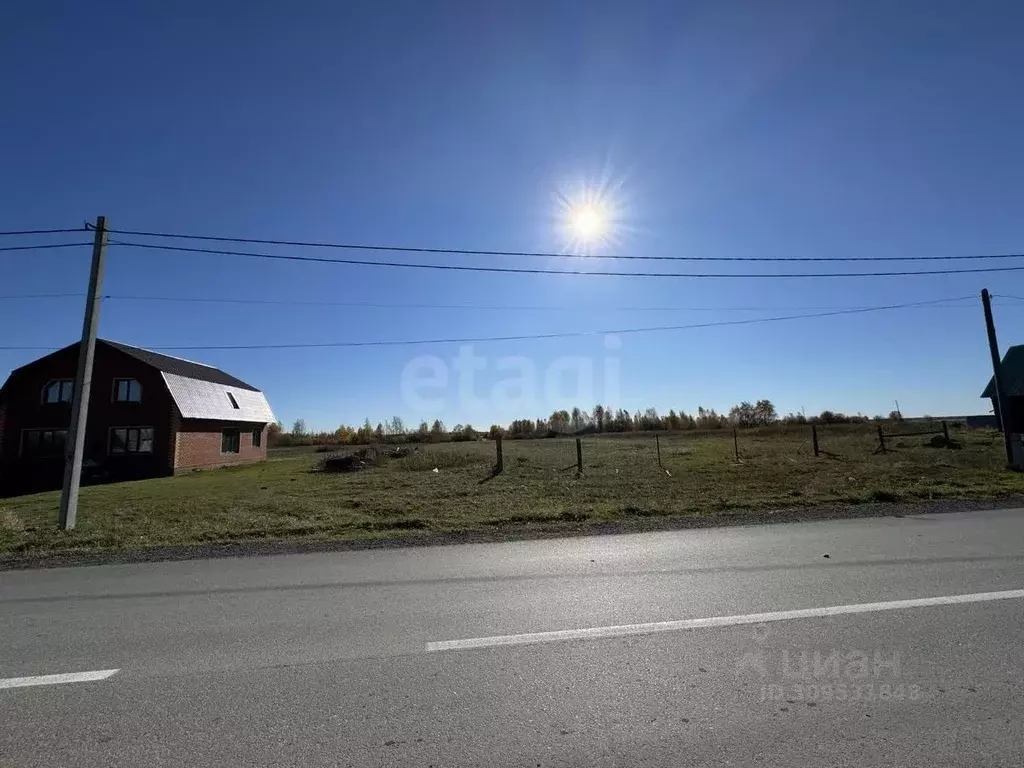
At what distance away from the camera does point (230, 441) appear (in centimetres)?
3597

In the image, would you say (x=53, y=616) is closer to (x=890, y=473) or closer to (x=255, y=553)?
(x=255, y=553)

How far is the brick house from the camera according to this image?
29.1m

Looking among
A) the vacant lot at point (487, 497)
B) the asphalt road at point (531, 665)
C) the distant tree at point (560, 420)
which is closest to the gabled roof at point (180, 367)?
the vacant lot at point (487, 497)

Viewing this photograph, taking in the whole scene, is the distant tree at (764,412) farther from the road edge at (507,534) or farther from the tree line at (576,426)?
the road edge at (507,534)

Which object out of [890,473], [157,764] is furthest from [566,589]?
[890,473]

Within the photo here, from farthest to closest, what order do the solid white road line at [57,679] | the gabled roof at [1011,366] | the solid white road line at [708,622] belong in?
the gabled roof at [1011,366], the solid white road line at [708,622], the solid white road line at [57,679]

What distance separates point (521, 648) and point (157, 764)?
7.52ft

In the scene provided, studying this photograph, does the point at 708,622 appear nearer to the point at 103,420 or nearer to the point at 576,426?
the point at 103,420

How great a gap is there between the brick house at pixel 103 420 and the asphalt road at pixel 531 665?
25.9 m

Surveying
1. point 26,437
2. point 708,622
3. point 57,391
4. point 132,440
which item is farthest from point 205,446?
point 708,622

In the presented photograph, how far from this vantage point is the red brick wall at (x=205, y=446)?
97.3 ft

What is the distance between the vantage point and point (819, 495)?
40.1 feet

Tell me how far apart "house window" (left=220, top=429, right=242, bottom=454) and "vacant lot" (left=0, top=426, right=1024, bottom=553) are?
545 inches

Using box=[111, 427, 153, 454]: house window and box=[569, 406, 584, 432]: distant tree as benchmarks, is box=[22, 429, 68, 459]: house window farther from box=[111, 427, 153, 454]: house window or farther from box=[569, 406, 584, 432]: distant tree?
box=[569, 406, 584, 432]: distant tree
